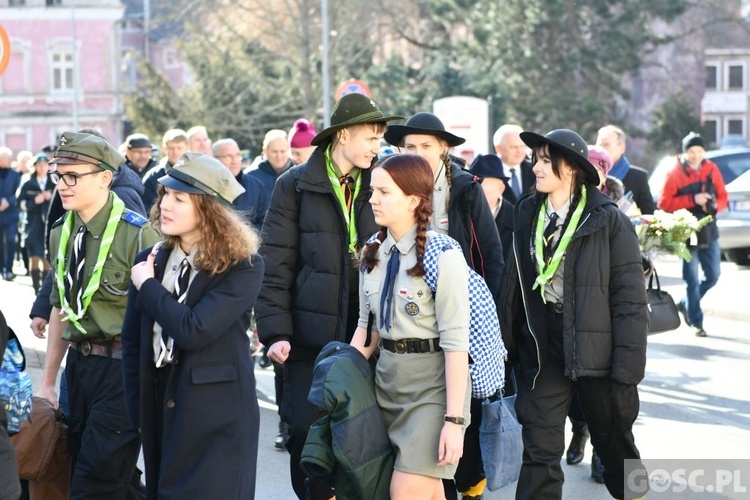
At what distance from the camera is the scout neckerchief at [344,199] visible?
6223mm

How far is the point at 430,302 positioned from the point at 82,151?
5.90 feet

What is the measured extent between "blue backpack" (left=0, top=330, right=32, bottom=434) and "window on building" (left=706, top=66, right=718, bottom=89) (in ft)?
203

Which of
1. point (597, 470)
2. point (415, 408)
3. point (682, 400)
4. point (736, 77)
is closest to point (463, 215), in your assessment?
point (415, 408)

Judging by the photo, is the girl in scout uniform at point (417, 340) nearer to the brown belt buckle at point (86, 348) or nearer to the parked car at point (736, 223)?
the brown belt buckle at point (86, 348)

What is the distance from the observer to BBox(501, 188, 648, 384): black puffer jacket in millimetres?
5922

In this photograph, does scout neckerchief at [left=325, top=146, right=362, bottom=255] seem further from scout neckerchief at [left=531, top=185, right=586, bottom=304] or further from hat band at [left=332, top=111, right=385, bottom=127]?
scout neckerchief at [left=531, top=185, right=586, bottom=304]

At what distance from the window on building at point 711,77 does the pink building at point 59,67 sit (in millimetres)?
28993

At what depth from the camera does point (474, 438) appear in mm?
6207

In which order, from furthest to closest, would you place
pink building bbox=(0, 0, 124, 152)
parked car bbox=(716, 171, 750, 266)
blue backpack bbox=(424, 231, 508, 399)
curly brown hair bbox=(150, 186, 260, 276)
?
pink building bbox=(0, 0, 124, 152) → parked car bbox=(716, 171, 750, 266) → blue backpack bbox=(424, 231, 508, 399) → curly brown hair bbox=(150, 186, 260, 276)

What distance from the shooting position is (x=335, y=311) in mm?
6180

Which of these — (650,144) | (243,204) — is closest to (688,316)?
(243,204)

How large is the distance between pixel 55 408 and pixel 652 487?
3442 millimetres

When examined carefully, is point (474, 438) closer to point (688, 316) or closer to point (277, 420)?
point (277, 420)

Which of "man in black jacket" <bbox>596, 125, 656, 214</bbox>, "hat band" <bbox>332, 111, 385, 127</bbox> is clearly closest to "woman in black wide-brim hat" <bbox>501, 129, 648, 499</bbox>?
"hat band" <bbox>332, 111, 385, 127</bbox>
